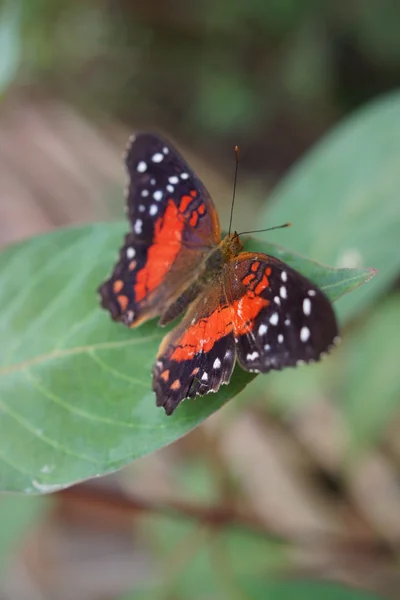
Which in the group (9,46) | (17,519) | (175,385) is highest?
(9,46)

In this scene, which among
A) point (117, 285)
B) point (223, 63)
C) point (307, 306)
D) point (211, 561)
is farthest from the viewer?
point (223, 63)

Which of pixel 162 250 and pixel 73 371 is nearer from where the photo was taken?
pixel 73 371

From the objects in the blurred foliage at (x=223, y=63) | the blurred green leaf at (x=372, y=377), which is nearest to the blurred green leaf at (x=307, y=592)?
the blurred green leaf at (x=372, y=377)

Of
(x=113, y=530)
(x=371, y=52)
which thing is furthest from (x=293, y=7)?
(x=113, y=530)

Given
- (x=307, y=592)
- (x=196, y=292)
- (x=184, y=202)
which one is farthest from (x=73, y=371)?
(x=307, y=592)

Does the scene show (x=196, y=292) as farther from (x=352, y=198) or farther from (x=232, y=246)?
(x=352, y=198)

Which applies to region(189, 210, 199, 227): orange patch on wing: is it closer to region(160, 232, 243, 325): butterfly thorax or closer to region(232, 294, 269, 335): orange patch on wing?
region(160, 232, 243, 325): butterfly thorax

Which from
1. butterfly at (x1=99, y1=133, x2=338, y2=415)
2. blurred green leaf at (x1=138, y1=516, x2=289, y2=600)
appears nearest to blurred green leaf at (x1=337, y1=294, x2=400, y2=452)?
blurred green leaf at (x1=138, y1=516, x2=289, y2=600)
